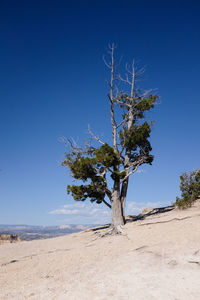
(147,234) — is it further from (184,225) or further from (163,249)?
(163,249)

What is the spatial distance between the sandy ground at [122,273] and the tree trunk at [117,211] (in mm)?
6555

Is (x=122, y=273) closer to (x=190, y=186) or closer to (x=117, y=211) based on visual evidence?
(x=117, y=211)

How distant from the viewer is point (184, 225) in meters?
12.2

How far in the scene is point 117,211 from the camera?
18.3 meters

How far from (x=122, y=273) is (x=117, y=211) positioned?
1097 centimetres

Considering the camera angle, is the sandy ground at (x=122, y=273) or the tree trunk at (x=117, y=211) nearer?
the sandy ground at (x=122, y=273)

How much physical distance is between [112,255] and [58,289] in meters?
3.48

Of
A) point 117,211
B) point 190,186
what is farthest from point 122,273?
point 190,186

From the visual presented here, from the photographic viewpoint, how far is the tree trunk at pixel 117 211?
18094 mm

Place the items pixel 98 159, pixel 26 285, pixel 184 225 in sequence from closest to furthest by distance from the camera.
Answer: pixel 26 285, pixel 184 225, pixel 98 159

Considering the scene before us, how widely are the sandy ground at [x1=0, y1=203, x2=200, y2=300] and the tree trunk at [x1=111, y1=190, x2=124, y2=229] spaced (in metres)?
6.56

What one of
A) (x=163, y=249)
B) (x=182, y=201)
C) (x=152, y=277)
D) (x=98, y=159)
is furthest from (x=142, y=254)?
(x=182, y=201)

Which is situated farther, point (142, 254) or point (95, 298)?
point (142, 254)

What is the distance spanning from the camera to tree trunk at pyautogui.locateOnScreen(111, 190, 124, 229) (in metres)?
18.1
